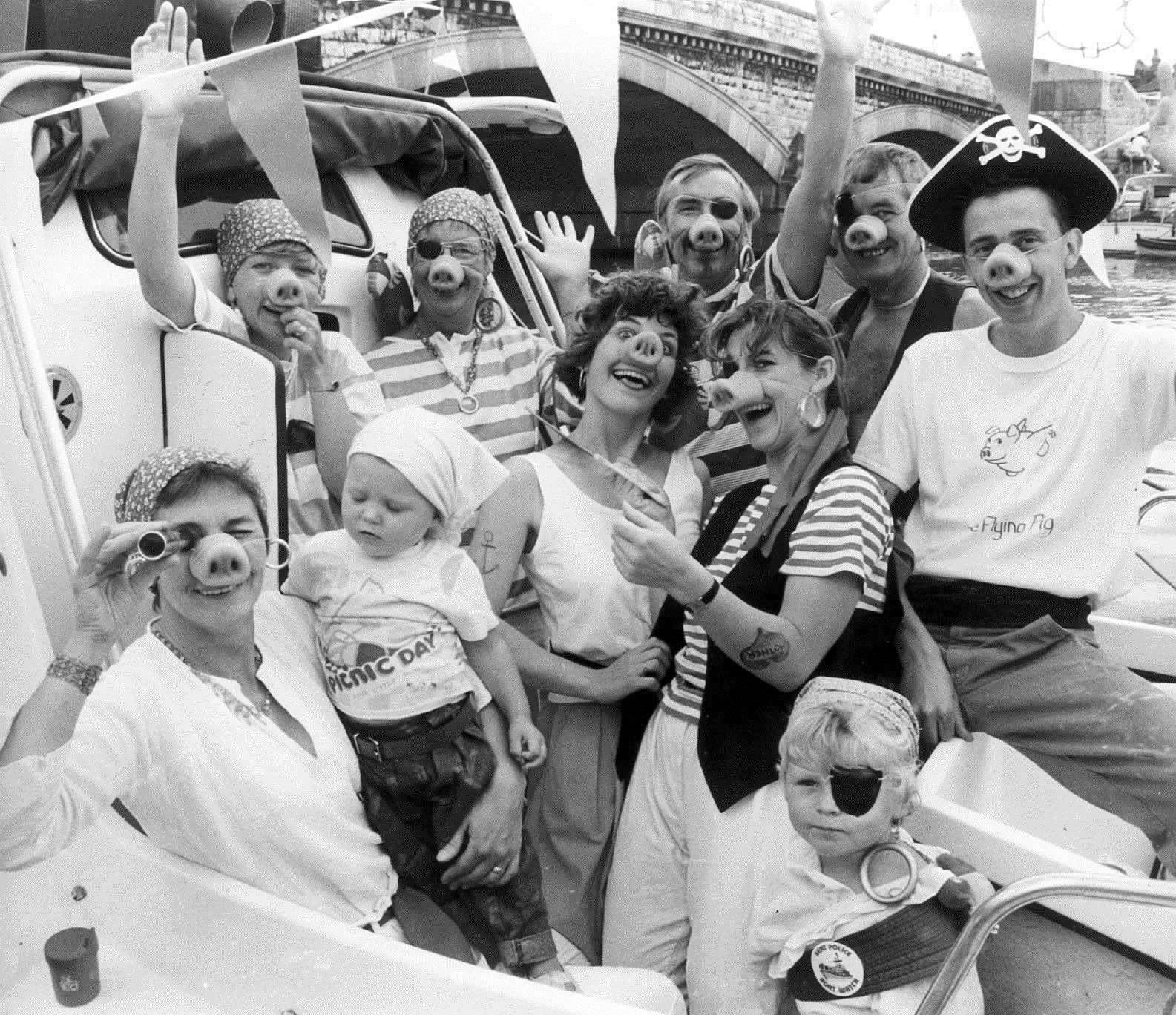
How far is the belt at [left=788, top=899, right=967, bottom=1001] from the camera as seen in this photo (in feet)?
5.53

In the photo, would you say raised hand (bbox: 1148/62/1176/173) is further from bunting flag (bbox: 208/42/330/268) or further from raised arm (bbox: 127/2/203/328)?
raised arm (bbox: 127/2/203/328)

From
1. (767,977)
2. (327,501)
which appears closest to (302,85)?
(327,501)

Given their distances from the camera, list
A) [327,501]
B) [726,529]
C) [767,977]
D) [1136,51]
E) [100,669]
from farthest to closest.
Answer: [327,501] < [1136,51] < [726,529] < [767,977] < [100,669]

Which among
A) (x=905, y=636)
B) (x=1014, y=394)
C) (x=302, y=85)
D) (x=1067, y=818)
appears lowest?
(x=1067, y=818)

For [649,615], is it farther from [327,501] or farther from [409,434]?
[327,501]

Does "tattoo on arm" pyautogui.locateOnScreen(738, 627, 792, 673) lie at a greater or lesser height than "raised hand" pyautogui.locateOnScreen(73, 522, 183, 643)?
lesser

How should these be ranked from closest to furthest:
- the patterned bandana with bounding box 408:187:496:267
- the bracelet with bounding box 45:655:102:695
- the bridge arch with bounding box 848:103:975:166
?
the bracelet with bounding box 45:655:102:695, the patterned bandana with bounding box 408:187:496:267, the bridge arch with bounding box 848:103:975:166

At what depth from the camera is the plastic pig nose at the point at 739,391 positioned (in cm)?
210

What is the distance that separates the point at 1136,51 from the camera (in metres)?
2.34

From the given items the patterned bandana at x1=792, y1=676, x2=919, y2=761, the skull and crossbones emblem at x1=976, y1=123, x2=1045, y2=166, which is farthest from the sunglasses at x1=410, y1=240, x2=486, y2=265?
the patterned bandana at x1=792, y1=676, x2=919, y2=761

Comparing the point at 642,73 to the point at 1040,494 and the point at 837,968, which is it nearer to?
the point at 1040,494

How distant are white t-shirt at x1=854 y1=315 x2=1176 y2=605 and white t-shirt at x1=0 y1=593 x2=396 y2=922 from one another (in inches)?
46.5

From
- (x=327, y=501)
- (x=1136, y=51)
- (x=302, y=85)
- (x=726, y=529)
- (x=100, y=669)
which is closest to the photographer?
(x=100, y=669)

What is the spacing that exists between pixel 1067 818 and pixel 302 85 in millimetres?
2665
